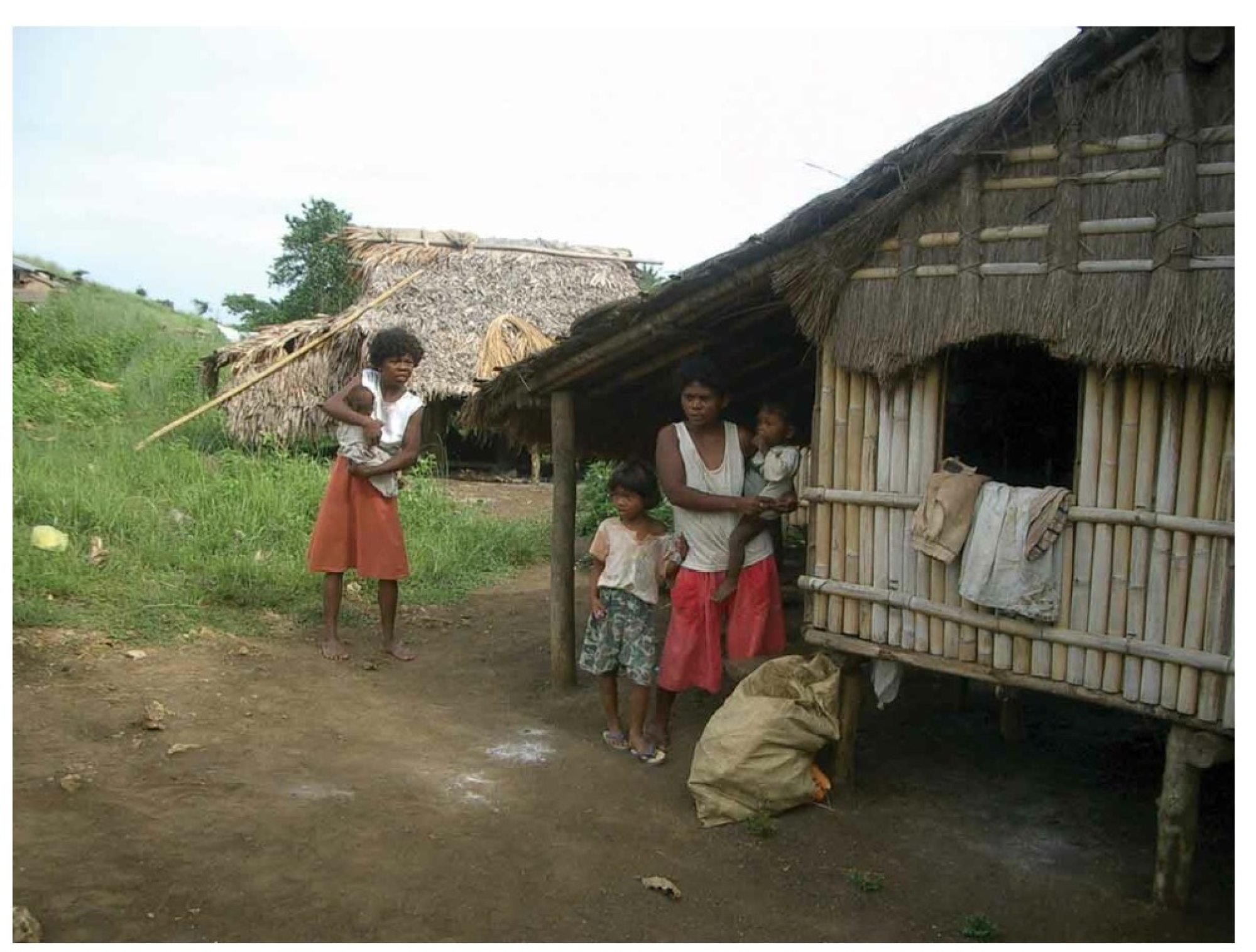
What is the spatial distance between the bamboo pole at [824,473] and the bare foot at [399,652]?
292 centimetres

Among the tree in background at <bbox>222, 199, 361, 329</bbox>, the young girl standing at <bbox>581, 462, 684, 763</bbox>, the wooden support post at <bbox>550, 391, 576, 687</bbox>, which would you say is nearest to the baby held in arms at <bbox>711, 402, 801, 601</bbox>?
the young girl standing at <bbox>581, 462, 684, 763</bbox>

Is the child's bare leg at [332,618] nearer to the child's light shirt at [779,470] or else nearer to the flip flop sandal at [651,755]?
the flip flop sandal at [651,755]

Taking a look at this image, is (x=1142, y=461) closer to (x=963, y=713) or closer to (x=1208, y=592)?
(x=1208, y=592)

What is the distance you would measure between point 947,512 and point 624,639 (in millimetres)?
1673

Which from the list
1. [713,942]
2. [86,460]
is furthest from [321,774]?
[86,460]

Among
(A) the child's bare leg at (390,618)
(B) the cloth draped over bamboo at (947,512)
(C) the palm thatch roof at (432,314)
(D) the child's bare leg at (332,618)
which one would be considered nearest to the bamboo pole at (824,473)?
(B) the cloth draped over bamboo at (947,512)

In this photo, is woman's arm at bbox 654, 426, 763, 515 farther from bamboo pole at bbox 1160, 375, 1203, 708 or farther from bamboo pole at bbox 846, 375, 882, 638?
bamboo pole at bbox 1160, 375, 1203, 708

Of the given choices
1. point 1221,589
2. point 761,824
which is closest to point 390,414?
point 761,824

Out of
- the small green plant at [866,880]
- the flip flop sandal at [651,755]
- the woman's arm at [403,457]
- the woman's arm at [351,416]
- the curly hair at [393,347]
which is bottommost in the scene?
the small green plant at [866,880]

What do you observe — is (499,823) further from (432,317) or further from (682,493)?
(432,317)

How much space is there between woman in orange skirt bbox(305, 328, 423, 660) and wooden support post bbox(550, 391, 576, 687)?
2.72 ft

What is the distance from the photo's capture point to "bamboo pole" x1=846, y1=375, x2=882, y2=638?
438cm

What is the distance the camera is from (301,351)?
14523mm

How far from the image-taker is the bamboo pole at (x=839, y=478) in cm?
447
